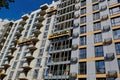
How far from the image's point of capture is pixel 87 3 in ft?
139

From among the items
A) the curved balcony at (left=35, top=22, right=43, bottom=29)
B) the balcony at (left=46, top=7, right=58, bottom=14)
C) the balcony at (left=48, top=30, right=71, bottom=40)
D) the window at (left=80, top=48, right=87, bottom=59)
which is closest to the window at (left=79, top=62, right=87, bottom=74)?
the window at (left=80, top=48, right=87, bottom=59)

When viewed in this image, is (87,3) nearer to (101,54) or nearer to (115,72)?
(101,54)

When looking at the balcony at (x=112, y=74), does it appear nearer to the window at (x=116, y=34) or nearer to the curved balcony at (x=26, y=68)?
the window at (x=116, y=34)

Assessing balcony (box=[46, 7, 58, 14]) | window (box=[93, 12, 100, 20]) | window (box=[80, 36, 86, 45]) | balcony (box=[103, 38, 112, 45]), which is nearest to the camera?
balcony (box=[103, 38, 112, 45])

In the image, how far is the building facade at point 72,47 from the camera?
102ft

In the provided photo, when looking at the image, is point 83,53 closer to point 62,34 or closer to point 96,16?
point 62,34

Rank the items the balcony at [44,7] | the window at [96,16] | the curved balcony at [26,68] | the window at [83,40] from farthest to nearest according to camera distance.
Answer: the balcony at [44,7]
the curved balcony at [26,68]
the window at [96,16]
the window at [83,40]

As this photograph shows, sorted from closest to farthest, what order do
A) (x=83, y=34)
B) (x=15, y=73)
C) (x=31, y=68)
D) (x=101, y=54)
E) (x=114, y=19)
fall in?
(x=101, y=54) < (x=114, y=19) < (x=83, y=34) < (x=31, y=68) < (x=15, y=73)

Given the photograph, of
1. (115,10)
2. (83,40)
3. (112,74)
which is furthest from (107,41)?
(115,10)

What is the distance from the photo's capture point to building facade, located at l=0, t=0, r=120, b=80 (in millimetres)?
31016

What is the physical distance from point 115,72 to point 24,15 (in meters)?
47.2

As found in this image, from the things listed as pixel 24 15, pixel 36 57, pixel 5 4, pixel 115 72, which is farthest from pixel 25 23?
pixel 5 4

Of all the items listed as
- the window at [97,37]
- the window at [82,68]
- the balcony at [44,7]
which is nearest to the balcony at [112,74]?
the window at [82,68]

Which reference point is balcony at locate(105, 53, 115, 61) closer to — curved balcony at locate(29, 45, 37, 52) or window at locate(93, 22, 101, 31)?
window at locate(93, 22, 101, 31)
